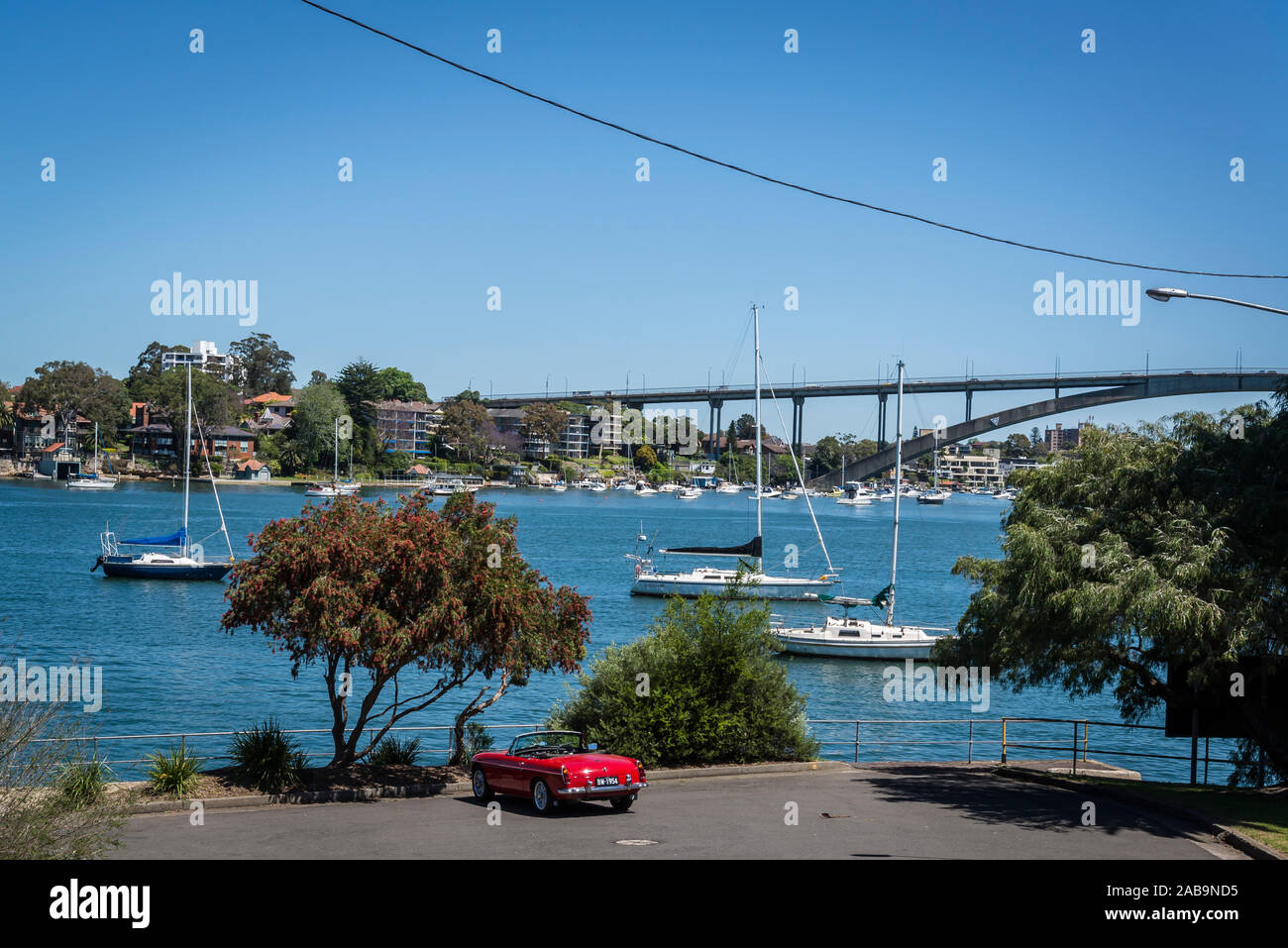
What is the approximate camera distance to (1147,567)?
1847 centimetres

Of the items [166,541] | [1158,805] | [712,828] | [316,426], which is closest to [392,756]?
Answer: [712,828]

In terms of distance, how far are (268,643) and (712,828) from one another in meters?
8.59

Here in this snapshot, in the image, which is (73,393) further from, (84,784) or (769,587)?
(84,784)

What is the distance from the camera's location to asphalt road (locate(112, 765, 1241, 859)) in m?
14.2

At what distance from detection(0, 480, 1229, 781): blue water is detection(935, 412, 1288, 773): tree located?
3.33 metres

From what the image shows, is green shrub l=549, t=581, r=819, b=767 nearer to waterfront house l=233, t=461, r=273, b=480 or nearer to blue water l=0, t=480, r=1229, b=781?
blue water l=0, t=480, r=1229, b=781

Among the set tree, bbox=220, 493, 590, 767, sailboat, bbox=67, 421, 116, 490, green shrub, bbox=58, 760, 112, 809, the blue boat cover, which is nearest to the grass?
tree, bbox=220, 493, 590, 767

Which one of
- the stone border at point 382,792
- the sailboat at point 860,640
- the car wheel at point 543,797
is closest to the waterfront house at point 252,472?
the sailboat at point 860,640

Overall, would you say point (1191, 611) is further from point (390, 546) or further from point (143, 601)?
point (143, 601)

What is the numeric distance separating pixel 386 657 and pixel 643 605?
5406 centimetres

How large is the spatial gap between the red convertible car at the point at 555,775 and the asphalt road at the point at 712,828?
0.30 metres

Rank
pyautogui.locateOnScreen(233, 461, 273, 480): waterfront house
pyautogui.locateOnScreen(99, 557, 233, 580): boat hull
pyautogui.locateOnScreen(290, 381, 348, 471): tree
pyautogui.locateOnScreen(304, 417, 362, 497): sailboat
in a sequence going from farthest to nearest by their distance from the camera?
pyautogui.locateOnScreen(290, 381, 348, 471): tree
pyautogui.locateOnScreen(233, 461, 273, 480): waterfront house
pyautogui.locateOnScreen(304, 417, 362, 497): sailboat
pyautogui.locateOnScreen(99, 557, 233, 580): boat hull
